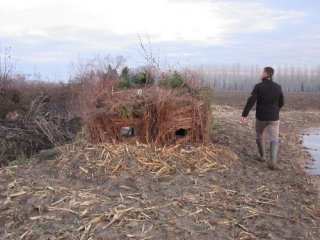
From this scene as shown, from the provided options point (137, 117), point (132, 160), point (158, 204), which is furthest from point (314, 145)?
point (158, 204)

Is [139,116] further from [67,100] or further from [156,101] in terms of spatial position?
[67,100]

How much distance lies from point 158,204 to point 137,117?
3.20 m

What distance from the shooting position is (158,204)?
24.0 feet

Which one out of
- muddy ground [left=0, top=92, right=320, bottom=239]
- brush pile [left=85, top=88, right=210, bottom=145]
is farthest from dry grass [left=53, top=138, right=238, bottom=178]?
brush pile [left=85, top=88, right=210, bottom=145]

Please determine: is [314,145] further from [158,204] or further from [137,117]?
[158,204]

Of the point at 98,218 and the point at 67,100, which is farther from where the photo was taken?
the point at 67,100

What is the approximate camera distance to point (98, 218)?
6.66m

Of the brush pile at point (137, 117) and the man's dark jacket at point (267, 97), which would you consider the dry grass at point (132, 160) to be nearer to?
the brush pile at point (137, 117)

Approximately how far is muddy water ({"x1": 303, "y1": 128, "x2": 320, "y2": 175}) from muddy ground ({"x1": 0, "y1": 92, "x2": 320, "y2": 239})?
225 centimetres

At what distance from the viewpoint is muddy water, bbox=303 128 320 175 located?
12.4 m

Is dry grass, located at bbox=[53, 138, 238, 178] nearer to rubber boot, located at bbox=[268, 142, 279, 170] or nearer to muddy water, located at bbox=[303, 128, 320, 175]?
rubber boot, located at bbox=[268, 142, 279, 170]

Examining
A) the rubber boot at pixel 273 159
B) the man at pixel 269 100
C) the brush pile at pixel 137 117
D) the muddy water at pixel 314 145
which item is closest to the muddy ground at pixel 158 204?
the rubber boot at pixel 273 159

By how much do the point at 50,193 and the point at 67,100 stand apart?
350 inches

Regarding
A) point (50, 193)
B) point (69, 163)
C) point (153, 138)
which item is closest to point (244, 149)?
point (153, 138)
